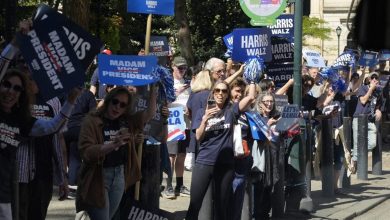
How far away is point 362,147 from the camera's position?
15062 millimetres

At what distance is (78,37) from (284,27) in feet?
20.1

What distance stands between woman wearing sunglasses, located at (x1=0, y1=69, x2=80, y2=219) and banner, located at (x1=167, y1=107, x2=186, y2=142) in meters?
5.02

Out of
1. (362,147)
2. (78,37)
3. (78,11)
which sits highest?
(78,11)

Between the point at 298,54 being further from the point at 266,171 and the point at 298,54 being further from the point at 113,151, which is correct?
the point at 113,151

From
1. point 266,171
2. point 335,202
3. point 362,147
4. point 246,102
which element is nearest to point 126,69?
point 246,102

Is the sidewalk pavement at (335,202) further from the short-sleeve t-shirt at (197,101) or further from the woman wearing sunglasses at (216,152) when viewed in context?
the woman wearing sunglasses at (216,152)

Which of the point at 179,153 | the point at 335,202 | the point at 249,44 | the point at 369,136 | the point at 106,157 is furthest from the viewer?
the point at 369,136

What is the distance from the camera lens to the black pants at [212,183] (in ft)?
25.6

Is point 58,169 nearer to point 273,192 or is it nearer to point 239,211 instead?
point 239,211

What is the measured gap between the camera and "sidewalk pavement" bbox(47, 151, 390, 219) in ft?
31.1

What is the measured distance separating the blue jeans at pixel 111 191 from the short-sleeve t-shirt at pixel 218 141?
1.62m

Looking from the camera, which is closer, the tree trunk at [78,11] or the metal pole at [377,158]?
the tree trunk at [78,11]

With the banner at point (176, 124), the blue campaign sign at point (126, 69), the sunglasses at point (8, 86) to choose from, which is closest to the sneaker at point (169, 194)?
the banner at point (176, 124)

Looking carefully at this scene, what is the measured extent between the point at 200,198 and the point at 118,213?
1.17 metres
